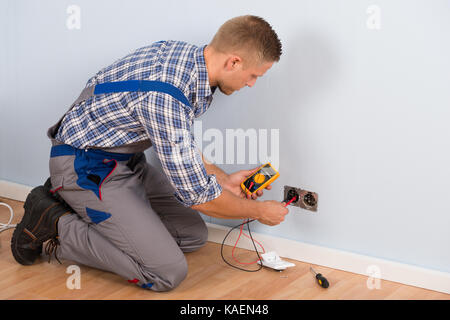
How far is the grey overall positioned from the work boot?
40 mm

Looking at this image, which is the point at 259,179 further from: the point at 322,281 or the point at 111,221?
the point at 111,221

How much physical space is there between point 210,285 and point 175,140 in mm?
574

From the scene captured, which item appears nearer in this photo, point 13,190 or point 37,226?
point 37,226

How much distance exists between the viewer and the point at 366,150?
6.46 feet

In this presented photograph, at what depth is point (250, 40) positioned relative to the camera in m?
1.74

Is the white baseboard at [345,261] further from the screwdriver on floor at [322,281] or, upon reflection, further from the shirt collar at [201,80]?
the shirt collar at [201,80]

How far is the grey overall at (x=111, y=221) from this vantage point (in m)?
1.93

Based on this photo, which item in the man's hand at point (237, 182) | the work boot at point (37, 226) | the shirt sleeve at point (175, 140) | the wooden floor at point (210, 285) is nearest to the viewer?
the shirt sleeve at point (175, 140)

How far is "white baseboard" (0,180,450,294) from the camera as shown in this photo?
1.92 meters

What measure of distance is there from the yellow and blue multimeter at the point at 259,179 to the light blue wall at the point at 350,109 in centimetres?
9

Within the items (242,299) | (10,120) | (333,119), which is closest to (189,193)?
(242,299)

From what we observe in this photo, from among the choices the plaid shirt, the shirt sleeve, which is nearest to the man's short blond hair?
the plaid shirt

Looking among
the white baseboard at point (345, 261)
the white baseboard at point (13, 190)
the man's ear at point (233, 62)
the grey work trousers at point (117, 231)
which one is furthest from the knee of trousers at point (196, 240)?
the white baseboard at point (13, 190)

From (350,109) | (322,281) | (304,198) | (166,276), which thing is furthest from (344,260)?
(166,276)
